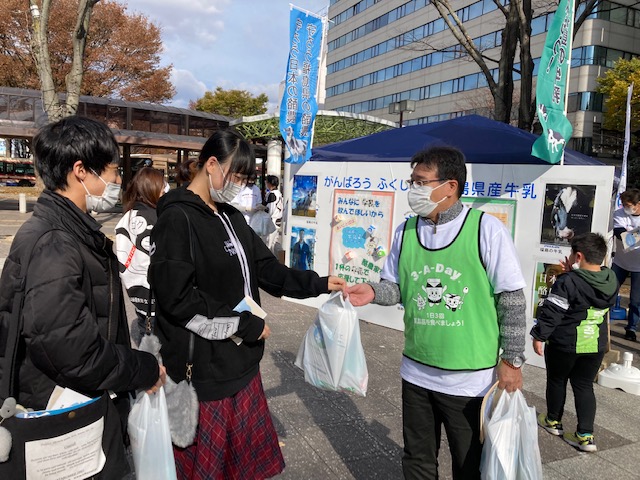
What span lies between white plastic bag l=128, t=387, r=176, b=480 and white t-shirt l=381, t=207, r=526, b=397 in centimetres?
117

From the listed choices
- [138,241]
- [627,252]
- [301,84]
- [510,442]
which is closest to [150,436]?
[510,442]

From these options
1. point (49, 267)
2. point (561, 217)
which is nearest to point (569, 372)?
point (561, 217)

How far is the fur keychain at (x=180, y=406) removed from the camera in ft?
6.67

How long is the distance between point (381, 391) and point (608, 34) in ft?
121

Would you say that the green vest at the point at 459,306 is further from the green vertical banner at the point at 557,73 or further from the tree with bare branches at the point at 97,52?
the tree with bare branches at the point at 97,52

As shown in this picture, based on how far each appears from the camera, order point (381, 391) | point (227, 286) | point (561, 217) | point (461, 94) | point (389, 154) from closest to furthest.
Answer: point (227, 286) → point (381, 391) → point (561, 217) → point (389, 154) → point (461, 94)

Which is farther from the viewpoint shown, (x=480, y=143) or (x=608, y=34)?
(x=608, y=34)

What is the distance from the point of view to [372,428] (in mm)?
3607

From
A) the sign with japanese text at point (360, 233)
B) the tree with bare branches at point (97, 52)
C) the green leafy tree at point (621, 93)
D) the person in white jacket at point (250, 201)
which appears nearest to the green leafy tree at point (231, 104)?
the tree with bare branches at point (97, 52)

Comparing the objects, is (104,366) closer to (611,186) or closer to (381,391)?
(381,391)

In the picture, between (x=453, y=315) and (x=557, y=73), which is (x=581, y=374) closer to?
(x=453, y=315)

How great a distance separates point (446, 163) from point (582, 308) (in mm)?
1769

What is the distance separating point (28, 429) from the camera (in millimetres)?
1574

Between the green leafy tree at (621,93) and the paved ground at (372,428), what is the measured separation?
2339cm
